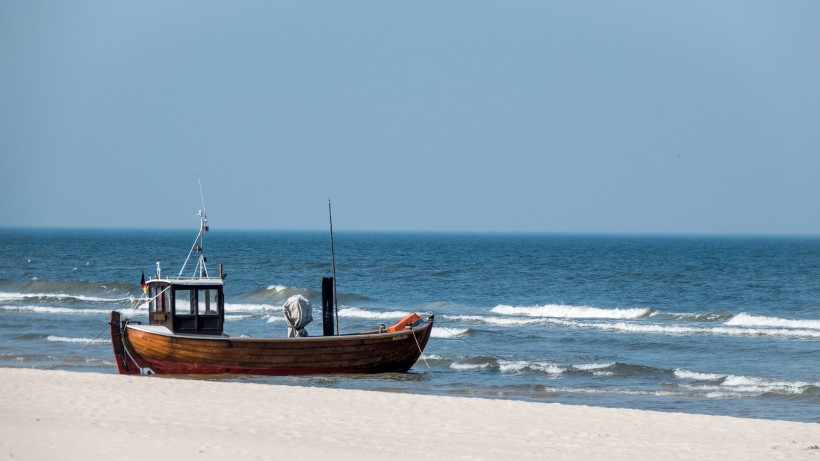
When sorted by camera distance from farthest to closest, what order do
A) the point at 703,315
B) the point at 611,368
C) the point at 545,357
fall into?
the point at 703,315, the point at 545,357, the point at 611,368

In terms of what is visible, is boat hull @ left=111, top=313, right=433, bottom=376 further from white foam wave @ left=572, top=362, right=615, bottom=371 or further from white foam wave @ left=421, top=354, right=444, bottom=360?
white foam wave @ left=572, top=362, right=615, bottom=371

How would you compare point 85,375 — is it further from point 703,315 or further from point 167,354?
point 703,315

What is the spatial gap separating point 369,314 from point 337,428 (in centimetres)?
2191

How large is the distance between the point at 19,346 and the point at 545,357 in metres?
14.1

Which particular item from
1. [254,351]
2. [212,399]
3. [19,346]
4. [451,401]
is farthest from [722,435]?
[19,346]

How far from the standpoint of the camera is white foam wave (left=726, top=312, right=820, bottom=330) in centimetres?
3247

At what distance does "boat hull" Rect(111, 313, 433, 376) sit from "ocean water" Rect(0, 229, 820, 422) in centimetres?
33

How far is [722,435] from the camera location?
13.8 metres

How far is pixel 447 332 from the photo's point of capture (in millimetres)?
29578

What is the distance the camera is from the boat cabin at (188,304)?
2023 cm

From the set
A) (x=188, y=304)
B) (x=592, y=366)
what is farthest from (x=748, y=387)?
(x=188, y=304)

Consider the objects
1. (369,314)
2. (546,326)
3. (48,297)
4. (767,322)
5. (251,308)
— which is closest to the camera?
(546,326)

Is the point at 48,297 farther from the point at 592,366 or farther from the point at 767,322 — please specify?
the point at 767,322

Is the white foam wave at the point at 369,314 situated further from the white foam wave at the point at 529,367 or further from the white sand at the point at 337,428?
the white sand at the point at 337,428
